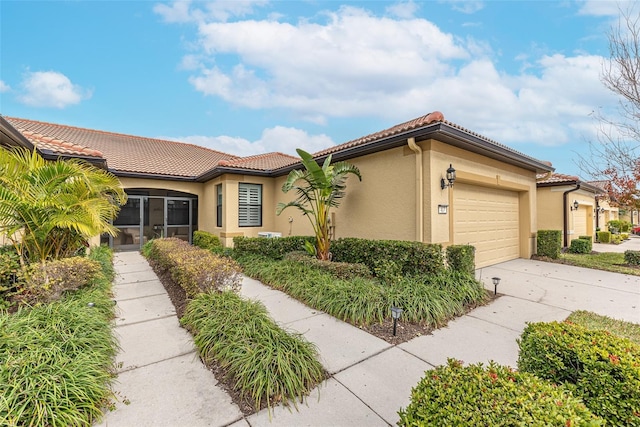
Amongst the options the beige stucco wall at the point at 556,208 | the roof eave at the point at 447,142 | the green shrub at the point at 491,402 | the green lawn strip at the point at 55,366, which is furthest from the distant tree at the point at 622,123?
the green lawn strip at the point at 55,366

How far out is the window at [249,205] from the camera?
37.9 feet

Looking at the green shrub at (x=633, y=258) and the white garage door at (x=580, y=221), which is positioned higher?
the white garage door at (x=580, y=221)

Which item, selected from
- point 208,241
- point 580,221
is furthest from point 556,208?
point 208,241

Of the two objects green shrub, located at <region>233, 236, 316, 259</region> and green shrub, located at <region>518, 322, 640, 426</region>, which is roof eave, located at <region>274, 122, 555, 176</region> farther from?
green shrub, located at <region>518, 322, 640, 426</region>

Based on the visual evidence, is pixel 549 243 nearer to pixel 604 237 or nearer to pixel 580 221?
pixel 580 221

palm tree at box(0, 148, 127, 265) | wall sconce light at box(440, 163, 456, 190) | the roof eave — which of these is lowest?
palm tree at box(0, 148, 127, 265)

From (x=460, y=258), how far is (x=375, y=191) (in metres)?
2.86

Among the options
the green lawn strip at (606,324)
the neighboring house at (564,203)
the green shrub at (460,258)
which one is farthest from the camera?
the neighboring house at (564,203)

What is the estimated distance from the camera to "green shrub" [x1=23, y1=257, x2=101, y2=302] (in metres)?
4.05

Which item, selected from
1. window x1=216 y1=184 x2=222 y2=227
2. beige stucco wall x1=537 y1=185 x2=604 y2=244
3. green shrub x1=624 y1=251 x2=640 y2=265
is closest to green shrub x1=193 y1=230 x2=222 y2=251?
window x1=216 y1=184 x2=222 y2=227

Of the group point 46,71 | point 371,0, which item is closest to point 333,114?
point 371,0

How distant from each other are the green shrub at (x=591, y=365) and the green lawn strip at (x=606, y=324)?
2.55 meters

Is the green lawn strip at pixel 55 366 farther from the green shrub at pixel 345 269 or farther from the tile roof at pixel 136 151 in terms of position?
the tile roof at pixel 136 151

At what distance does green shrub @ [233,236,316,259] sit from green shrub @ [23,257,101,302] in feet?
15.2
